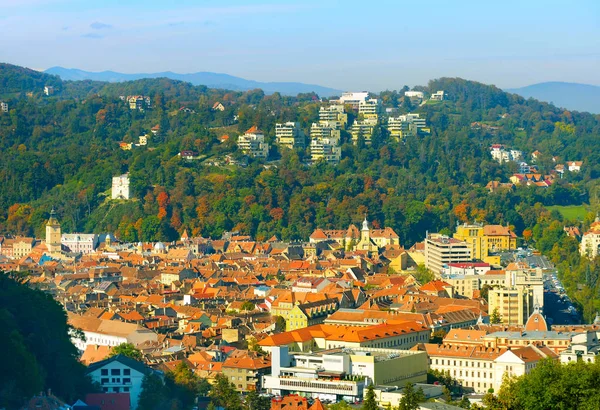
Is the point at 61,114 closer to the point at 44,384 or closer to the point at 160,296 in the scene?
the point at 160,296

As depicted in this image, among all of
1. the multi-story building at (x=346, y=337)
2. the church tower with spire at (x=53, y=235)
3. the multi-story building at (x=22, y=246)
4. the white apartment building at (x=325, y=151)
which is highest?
the white apartment building at (x=325, y=151)

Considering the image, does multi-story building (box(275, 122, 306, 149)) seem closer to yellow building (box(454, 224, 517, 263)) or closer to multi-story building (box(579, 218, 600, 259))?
yellow building (box(454, 224, 517, 263))

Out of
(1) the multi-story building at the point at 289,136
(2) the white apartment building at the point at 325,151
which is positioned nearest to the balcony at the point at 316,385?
(2) the white apartment building at the point at 325,151

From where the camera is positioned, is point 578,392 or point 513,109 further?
point 513,109

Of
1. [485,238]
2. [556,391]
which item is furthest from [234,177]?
[556,391]

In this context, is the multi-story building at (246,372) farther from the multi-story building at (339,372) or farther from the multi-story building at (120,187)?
the multi-story building at (120,187)

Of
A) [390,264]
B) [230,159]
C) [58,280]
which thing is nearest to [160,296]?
[58,280]
